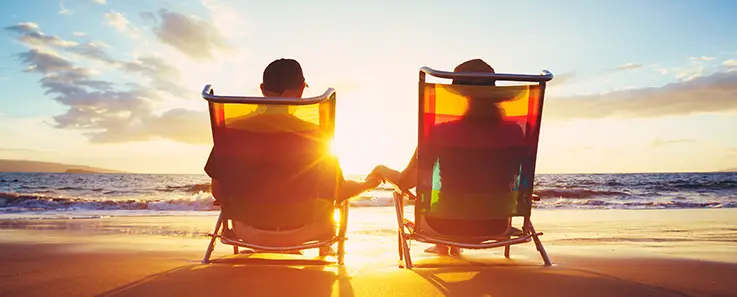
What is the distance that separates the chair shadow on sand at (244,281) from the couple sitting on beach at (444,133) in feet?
1.18

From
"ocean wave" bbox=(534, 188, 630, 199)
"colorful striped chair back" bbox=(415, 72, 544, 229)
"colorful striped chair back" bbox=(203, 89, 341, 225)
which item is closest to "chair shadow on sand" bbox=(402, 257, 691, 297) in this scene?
"colorful striped chair back" bbox=(415, 72, 544, 229)

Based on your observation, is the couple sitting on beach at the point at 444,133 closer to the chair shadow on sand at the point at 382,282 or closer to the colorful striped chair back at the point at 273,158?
the colorful striped chair back at the point at 273,158

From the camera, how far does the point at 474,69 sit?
3762 mm

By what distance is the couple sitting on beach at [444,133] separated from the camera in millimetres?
3715

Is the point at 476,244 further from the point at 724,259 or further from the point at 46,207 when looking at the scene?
the point at 46,207

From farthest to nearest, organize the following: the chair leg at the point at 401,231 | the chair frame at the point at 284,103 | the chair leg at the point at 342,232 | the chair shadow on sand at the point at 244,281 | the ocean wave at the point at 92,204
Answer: the ocean wave at the point at 92,204, the chair leg at the point at 342,232, the chair leg at the point at 401,231, the chair frame at the point at 284,103, the chair shadow on sand at the point at 244,281

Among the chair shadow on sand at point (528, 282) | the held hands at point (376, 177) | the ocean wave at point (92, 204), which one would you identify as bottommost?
the ocean wave at point (92, 204)

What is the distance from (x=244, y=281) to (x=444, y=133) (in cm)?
174

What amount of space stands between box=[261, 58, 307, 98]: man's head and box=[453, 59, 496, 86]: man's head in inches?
45.3

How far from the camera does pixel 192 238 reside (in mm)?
7148

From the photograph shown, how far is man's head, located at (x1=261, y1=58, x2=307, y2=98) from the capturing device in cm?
371

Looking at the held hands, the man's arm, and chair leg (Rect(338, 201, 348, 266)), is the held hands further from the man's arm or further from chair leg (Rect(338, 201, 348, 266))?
chair leg (Rect(338, 201, 348, 266))

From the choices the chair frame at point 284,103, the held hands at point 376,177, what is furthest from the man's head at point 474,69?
the held hands at point 376,177

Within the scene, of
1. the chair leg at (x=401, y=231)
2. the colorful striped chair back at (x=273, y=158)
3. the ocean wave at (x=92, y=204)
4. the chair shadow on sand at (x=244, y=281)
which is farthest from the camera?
the ocean wave at (x=92, y=204)
